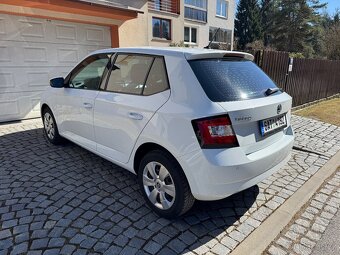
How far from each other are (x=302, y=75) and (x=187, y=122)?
25.8 feet

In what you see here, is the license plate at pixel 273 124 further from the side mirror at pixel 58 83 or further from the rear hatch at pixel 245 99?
the side mirror at pixel 58 83

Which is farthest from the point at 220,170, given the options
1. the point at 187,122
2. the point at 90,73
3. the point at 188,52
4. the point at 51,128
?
the point at 51,128

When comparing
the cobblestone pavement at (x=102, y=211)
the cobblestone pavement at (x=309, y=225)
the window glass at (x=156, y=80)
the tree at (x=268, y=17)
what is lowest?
the cobblestone pavement at (x=309, y=225)

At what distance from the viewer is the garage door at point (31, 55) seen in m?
6.38

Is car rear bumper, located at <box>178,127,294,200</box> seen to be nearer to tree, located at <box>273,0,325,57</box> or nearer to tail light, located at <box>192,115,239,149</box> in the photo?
tail light, located at <box>192,115,239,149</box>

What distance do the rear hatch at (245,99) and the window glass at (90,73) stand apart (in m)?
1.52

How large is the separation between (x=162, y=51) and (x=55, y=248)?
212cm

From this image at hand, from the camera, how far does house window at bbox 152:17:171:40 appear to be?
56.7 feet

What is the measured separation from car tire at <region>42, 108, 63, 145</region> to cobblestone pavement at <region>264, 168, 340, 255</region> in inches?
149

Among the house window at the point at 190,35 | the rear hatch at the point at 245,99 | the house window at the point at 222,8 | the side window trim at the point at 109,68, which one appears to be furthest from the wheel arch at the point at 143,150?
the house window at the point at 222,8

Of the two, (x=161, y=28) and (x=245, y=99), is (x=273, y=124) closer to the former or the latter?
(x=245, y=99)

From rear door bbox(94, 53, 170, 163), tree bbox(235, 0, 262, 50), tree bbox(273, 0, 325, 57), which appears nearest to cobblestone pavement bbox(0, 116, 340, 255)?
rear door bbox(94, 53, 170, 163)

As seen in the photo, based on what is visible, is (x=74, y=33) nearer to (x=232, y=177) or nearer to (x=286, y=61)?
(x=286, y=61)

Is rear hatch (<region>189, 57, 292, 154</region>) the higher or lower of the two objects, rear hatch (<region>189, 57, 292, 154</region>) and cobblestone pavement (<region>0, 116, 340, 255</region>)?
the higher
